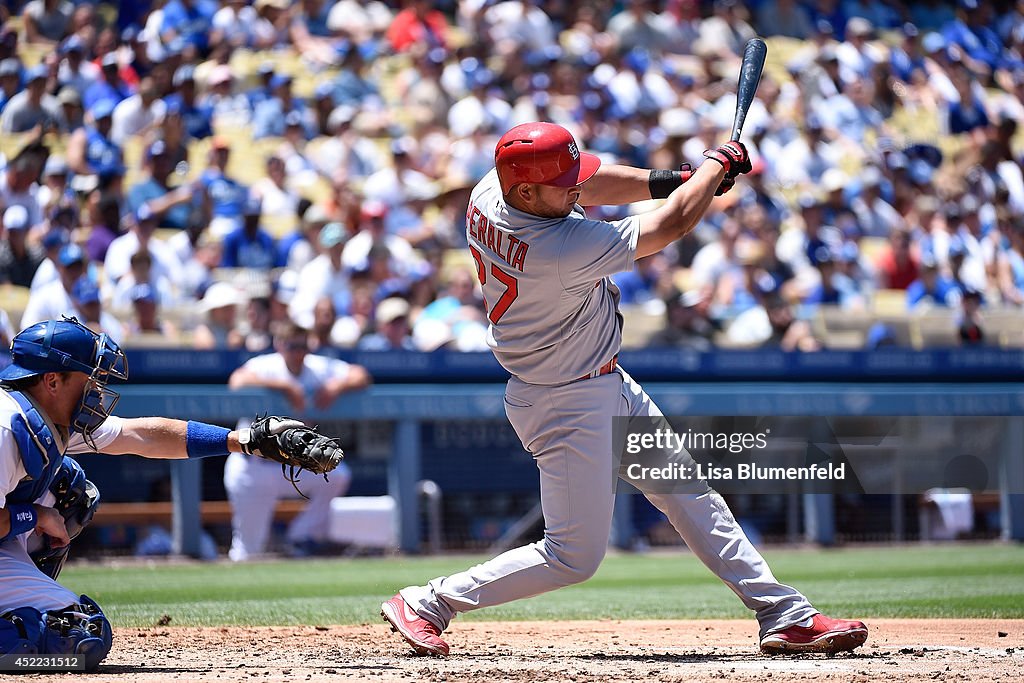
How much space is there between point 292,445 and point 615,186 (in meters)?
1.43

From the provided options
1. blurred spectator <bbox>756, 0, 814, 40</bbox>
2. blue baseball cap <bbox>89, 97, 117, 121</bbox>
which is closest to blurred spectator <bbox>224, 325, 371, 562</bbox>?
blue baseball cap <bbox>89, 97, 117, 121</bbox>

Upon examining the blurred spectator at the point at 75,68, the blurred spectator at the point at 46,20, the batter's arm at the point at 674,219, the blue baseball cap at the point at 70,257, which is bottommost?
the batter's arm at the point at 674,219

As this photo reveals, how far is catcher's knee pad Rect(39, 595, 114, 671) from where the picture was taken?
378 cm

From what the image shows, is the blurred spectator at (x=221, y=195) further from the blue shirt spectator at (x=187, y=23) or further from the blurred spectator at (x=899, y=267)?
the blurred spectator at (x=899, y=267)

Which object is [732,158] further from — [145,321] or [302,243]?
[302,243]

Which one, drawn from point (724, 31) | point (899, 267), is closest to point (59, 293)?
point (899, 267)

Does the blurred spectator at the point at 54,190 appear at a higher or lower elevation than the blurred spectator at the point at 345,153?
lower

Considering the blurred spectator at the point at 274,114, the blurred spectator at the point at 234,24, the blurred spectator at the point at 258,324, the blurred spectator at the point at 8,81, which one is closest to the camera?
the blurred spectator at the point at 258,324

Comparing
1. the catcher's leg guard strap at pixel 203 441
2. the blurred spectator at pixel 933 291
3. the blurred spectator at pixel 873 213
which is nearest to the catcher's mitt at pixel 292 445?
the catcher's leg guard strap at pixel 203 441

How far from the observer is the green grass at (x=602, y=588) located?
19.3 ft

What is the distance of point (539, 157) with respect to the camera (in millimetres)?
4016

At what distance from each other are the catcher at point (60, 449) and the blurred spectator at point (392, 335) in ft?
17.8

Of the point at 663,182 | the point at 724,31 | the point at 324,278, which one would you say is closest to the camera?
the point at 663,182

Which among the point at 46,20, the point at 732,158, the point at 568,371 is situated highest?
the point at 46,20
